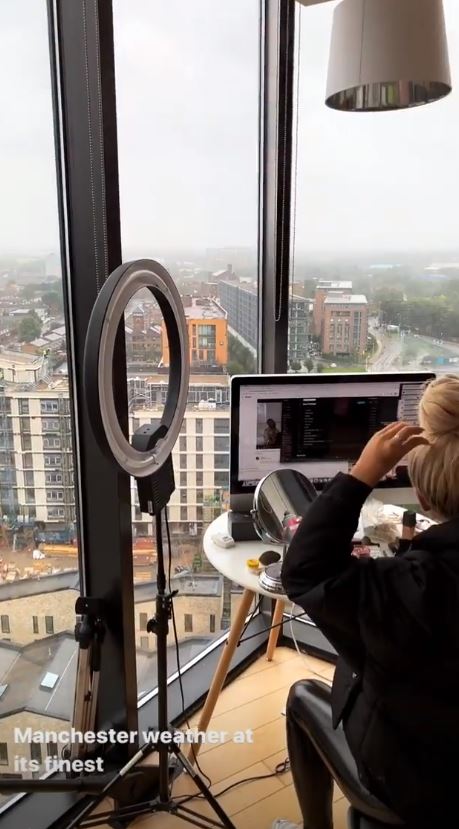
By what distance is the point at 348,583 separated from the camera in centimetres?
91

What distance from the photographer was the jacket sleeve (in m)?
0.87

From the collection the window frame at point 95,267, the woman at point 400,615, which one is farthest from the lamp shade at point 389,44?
the woman at point 400,615

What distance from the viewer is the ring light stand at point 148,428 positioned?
1.06 metres

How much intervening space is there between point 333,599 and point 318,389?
95 centimetres

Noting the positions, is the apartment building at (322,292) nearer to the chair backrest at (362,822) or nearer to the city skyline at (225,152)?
the city skyline at (225,152)

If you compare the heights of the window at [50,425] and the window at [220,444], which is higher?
the window at [50,425]

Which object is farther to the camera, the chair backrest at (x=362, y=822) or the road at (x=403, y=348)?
the road at (x=403, y=348)

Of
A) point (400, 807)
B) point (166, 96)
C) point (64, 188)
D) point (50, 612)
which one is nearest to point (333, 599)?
point (400, 807)

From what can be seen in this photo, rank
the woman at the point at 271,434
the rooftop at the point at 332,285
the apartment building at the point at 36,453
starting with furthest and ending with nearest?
the rooftop at the point at 332,285, the woman at the point at 271,434, the apartment building at the point at 36,453

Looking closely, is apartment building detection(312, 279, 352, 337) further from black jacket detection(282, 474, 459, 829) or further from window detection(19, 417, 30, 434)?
black jacket detection(282, 474, 459, 829)

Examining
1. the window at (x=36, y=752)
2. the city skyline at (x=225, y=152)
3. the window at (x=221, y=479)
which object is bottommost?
the window at (x=36, y=752)

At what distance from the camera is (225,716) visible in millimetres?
2049

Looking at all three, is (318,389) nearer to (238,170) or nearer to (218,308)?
(218,308)

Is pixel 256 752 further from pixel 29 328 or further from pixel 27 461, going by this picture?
pixel 29 328
